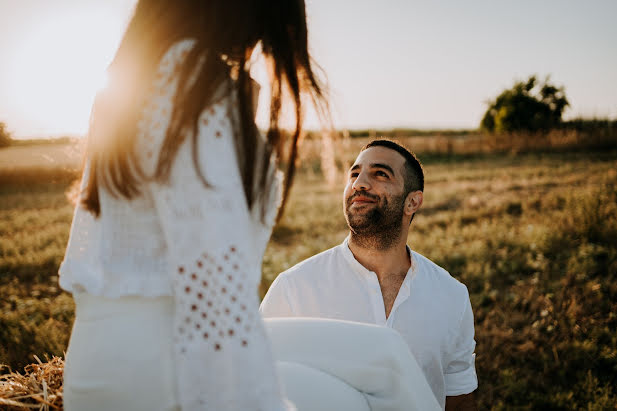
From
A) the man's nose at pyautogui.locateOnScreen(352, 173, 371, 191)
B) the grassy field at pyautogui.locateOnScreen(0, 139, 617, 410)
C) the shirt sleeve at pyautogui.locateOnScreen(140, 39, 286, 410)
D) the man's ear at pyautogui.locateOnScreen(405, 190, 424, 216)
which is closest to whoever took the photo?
the shirt sleeve at pyautogui.locateOnScreen(140, 39, 286, 410)

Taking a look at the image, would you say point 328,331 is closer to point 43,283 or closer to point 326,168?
point 326,168

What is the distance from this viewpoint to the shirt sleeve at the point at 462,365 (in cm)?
298

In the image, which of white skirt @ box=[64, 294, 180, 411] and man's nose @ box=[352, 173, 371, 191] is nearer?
white skirt @ box=[64, 294, 180, 411]

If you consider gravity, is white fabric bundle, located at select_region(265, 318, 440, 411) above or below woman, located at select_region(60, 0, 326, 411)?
below

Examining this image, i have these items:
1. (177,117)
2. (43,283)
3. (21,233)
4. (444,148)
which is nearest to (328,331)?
(177,117)

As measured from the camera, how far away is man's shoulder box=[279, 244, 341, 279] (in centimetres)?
333

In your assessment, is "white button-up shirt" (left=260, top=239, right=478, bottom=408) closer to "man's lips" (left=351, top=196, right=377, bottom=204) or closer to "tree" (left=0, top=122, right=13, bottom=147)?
"man's lips" (left=351, top=196, right=377, bottom=204)

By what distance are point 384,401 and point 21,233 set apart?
36.2ft

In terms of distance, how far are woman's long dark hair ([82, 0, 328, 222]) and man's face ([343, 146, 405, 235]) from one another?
7.18ft

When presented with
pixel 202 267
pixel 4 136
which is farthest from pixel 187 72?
pixel 4 136

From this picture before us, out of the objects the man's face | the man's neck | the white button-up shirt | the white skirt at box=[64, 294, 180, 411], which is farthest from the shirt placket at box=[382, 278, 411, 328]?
the white skirt at box=[64, 294, 180, 411]

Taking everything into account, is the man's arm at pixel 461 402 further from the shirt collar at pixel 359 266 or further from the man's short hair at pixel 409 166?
the man's short hair at pixel 409 166

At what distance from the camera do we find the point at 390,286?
10.6 ft

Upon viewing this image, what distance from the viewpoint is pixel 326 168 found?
67.6 inches
